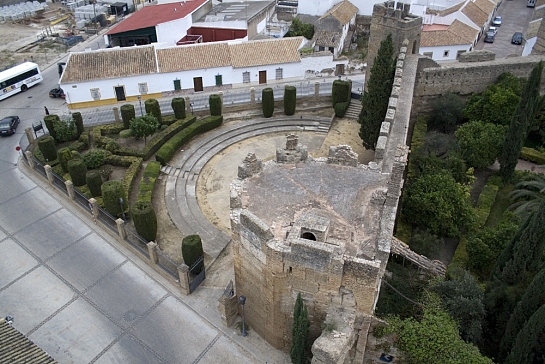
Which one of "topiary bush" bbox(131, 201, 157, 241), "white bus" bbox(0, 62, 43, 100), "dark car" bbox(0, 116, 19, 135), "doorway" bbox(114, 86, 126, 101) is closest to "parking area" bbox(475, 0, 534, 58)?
"doorway" bbox(114, 86, 126, 101)

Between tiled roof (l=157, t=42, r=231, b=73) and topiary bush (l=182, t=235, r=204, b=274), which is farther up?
tiled roof (l=157, t=42, r=231, b=73)

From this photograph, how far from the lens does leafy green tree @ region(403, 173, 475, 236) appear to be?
79.5ft

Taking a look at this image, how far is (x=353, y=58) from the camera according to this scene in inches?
1917

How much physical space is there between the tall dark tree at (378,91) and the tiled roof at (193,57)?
1548cm

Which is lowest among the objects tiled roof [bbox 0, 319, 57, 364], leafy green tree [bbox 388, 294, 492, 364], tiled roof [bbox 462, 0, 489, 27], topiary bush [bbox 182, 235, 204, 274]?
topiary bush [bbox 182, 235, 204, 274]

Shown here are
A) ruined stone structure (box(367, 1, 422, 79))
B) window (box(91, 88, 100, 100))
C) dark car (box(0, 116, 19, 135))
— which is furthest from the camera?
window (box(91, 88, 100, 100))

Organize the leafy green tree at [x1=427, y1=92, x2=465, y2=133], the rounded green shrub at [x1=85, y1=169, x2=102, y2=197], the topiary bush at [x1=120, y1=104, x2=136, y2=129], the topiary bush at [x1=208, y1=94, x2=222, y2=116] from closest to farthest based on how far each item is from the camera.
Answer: the rounded green shrub at [x1=85, y1=169, x2=102, y2=197], the topiary bush at [x1=120, y1=104, x2=136, y2=129], the leafy green tree at [x1=427, y1=92, x2=465, y2=133], the topiary bush at [x1=208, y1=94, x2=222, y2=116]

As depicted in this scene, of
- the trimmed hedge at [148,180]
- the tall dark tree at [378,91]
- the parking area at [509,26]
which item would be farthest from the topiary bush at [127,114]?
the parking area at [509,26]

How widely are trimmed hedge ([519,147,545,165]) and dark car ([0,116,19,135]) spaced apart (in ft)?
125

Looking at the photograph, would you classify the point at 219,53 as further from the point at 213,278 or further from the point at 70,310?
the point at 70,310

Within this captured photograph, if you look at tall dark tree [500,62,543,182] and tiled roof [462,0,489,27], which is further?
tiled roof [462,0,489,27]

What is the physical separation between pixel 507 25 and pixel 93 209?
6000 centimetres

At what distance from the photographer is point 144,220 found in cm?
2409

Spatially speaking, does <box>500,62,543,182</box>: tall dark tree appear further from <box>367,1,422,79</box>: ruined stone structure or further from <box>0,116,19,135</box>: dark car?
<box>0,116,19,135</box>: dark car
